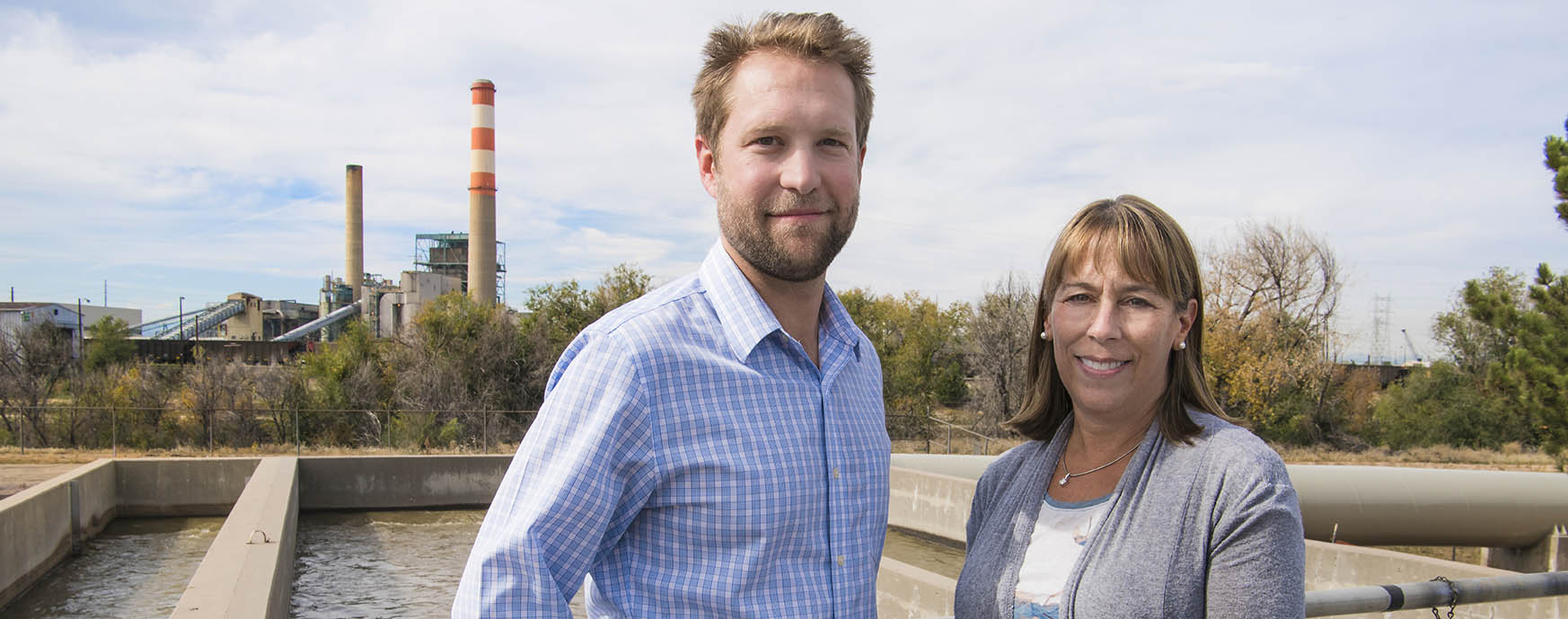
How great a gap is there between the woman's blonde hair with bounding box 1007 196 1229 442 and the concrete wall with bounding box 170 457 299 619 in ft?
20.5

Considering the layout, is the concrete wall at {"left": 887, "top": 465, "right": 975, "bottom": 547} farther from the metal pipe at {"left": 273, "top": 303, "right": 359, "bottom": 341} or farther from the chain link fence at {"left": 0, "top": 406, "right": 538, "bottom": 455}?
the metal pipe at {"left": 273, "top": 303, "right": 359, "bottom": 341}

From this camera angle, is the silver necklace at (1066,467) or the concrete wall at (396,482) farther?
the concrete wall at (396,482)

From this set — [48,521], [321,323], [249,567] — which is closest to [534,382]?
[48,521]

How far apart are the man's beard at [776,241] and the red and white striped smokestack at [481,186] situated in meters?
39.8

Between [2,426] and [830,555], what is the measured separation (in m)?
28.0

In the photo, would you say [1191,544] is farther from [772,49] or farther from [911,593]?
[911,593]

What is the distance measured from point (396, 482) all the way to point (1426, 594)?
16.3 metres

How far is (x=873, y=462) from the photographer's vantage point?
203cm

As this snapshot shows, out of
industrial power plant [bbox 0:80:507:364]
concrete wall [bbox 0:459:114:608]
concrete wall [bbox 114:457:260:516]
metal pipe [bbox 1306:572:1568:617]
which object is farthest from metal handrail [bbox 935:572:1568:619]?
industrial power plant [bbox 0:80:507:364]

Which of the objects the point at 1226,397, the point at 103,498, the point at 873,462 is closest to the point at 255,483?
the point at 103,498

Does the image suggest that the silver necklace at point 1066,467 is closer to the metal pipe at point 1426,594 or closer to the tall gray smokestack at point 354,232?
the metal pipe at point 1426,594

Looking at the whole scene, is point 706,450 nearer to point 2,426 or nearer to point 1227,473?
point 1227,473

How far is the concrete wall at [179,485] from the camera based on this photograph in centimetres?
1582

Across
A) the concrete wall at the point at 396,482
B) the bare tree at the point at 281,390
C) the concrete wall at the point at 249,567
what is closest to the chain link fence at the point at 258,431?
the bare tree at the point at 281,390
